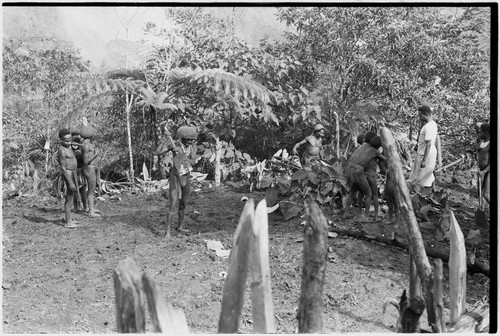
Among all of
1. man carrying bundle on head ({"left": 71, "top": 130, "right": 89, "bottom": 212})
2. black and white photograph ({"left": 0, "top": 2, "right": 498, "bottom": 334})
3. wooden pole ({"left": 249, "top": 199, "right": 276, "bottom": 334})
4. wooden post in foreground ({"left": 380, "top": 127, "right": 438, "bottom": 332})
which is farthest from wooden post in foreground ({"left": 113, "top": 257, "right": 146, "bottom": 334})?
man carrying bundle on head ({"left": 71, "top": 130, "right": 89, "bottom": 212})

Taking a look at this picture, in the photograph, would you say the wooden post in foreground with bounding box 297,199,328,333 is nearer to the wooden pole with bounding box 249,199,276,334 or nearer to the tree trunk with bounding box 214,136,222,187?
the wooden pole with bounding box 249,199,276,334

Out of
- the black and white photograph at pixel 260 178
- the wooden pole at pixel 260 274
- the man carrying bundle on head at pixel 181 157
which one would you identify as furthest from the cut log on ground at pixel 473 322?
the man carrying bundle on head at pixel 181 157

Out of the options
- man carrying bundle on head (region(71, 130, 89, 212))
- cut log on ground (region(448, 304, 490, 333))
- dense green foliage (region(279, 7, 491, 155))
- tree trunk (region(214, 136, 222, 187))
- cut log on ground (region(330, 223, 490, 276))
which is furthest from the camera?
tree trunk (region(214, 136, 222, 187))

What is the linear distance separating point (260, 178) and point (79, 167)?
2.73 metres

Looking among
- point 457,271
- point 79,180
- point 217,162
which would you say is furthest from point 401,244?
point 217,162

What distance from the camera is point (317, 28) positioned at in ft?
31.0

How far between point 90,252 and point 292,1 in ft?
13.9

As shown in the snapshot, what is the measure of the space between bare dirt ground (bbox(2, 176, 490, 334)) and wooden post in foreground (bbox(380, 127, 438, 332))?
2.98 feet

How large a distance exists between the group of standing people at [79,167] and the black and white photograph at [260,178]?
3 cm

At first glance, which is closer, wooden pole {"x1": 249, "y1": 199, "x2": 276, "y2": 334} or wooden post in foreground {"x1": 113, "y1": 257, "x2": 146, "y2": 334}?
wooden post in foreground {"x1": 113, "y1": 257, "x2": 146, "y2": 334}

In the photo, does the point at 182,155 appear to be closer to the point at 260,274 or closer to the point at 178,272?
the point at 178,272

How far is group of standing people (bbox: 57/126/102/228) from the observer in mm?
6629

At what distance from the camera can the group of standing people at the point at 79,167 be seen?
6.63 m

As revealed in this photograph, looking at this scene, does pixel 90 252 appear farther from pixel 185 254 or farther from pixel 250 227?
pixel 250 227
